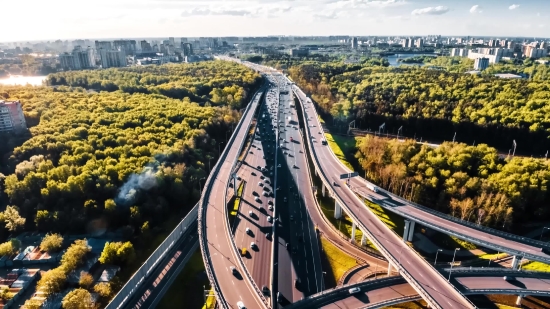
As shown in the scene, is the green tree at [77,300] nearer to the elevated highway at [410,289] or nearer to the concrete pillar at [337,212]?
the elevated highway at [410,289]

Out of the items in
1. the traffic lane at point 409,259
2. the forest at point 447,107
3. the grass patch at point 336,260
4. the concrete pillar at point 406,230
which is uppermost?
the forest at point 447,107

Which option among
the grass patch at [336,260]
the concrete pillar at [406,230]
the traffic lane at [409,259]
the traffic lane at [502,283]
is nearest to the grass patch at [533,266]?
the traffic lane at [502,283]

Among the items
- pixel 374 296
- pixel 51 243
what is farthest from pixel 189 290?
pixel 374 296

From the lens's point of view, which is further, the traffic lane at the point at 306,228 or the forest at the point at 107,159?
the forest at the point at 107,159

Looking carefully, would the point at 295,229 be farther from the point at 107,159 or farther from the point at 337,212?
the point at 107,159

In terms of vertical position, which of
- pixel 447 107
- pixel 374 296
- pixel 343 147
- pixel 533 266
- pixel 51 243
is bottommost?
pixel 533 266

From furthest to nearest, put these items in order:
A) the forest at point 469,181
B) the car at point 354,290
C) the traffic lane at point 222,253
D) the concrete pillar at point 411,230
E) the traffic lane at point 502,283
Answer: the forest at point 469,181 < the concrete pillar at point 411,230 < the traffic lane at point 502,283 < the car at point 354,290 < the traffic lane at point 222,253

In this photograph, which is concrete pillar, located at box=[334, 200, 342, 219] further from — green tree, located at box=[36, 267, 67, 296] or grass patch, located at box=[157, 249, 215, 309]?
green tree, located at box=[36, 267, 67, 296]
